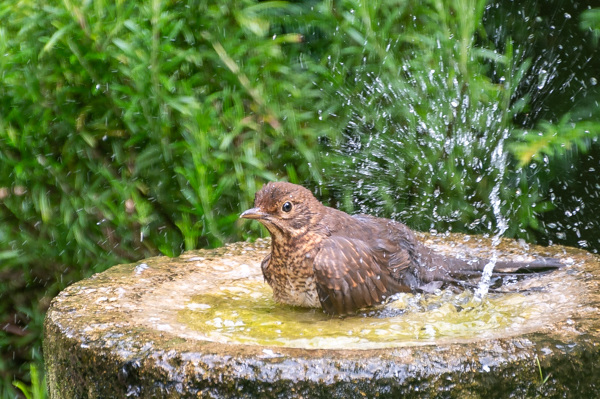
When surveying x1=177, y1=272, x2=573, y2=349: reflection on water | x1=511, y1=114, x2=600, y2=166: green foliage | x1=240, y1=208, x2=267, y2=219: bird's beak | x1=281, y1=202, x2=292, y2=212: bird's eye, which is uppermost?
x1=511, y1=114, x2=600, y2=166: green foliage

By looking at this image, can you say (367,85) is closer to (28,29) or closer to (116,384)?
(28,29)

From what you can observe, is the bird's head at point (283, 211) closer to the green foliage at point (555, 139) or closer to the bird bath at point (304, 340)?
the bird bath at point (304, 340)

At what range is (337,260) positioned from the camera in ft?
9.38

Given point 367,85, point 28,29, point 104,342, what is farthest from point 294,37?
point 104,342

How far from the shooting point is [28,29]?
3.69 metres

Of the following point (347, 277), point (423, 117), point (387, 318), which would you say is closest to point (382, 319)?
point (387, 318)

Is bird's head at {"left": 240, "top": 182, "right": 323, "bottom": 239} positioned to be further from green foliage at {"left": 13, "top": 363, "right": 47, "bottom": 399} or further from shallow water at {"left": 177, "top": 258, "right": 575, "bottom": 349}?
green foliage at {"left": 13, "top": 363, "right": 47, "bottom": 399}

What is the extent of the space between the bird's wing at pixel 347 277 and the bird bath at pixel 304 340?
6 centimetres

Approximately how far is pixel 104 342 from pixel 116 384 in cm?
14

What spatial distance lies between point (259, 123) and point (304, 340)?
1.60 meters

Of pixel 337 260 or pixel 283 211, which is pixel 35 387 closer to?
pixel 283 211

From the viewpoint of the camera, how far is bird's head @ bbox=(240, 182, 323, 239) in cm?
303

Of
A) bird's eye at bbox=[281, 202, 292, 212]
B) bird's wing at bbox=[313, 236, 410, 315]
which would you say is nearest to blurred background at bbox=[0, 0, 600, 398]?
bird's eye at bbox=[281, 202, 292, 212]

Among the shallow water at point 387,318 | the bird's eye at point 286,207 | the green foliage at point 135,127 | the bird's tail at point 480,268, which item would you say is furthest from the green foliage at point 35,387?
the bird's tail at point 480,268
